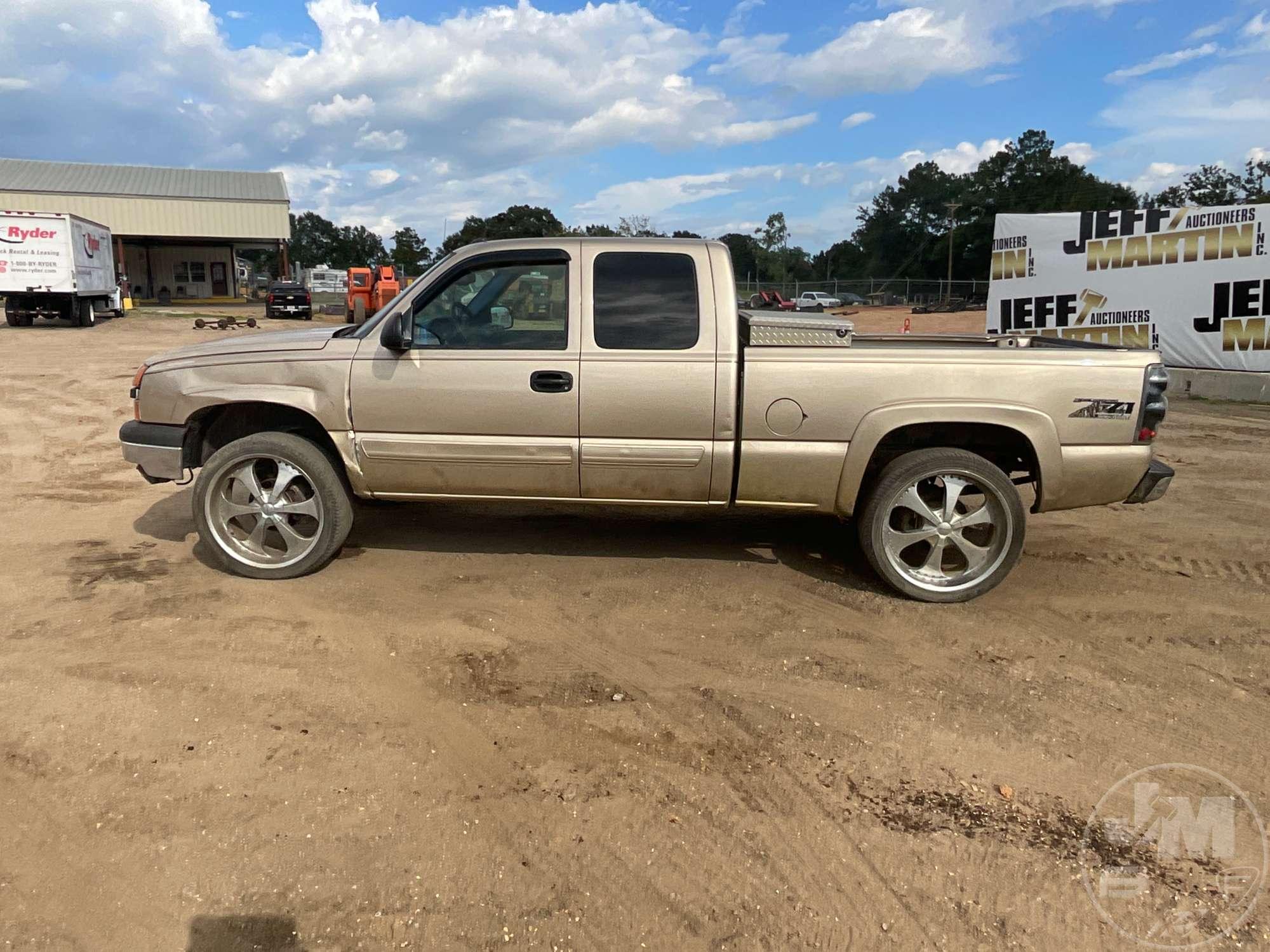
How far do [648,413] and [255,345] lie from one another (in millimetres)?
2342

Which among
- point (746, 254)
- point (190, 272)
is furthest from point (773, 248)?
point (190, 272)

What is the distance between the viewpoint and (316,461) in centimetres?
489

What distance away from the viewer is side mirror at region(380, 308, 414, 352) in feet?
15.2

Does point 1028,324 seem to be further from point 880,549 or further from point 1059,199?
point 1059,199

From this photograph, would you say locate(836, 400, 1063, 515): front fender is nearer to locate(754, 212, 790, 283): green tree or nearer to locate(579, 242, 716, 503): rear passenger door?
locate(579, 242, 716, 503): rear passenger door

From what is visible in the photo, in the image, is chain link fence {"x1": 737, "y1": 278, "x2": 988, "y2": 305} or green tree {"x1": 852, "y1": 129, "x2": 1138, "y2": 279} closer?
chain link fence {"x1": 737, "y1": 278, "x2": 988, "y2": 305}

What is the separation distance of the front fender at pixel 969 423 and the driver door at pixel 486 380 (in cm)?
154

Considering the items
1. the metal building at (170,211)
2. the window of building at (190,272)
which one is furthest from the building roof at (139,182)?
the window of building at (190,272)

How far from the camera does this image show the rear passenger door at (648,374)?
464cm

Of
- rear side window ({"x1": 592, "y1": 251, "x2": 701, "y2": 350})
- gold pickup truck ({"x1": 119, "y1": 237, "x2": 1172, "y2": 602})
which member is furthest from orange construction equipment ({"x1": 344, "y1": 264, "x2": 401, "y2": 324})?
rear side window ({"x1": 592, "y1": 251, "x2": 701, "y2": 350})

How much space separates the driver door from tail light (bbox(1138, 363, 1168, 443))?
297cm

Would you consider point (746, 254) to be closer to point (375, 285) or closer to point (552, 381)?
point (375, 285)

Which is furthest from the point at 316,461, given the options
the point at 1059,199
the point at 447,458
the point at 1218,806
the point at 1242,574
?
the point at 1059,199

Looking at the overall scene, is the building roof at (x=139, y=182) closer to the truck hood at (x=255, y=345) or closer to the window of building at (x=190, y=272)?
the window of building at (x=190, y=272)
